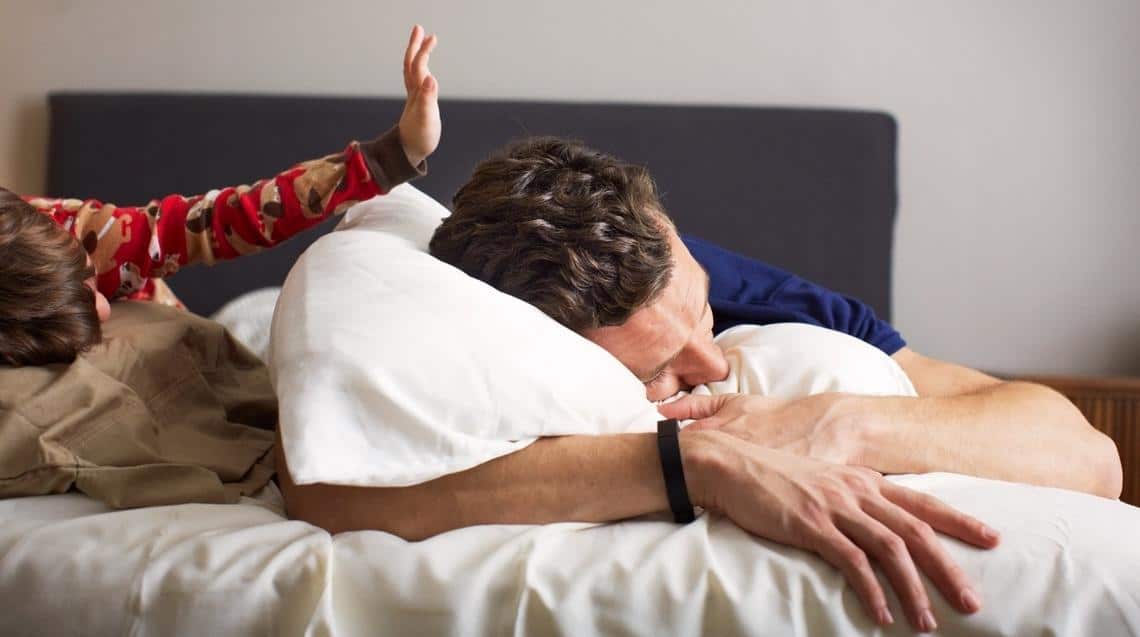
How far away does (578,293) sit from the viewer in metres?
1.06

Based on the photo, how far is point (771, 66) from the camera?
2342 mm

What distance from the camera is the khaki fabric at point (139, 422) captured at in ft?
3.17

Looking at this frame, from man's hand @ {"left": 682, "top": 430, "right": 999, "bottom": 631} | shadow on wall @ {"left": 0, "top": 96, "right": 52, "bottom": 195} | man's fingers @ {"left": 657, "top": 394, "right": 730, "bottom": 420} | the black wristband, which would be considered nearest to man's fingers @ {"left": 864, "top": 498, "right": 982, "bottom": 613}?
man's hand @ {"left": 682, "top": 430, "right": 999, "bottom": 631}

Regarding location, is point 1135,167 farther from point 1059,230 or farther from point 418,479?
point 418,479

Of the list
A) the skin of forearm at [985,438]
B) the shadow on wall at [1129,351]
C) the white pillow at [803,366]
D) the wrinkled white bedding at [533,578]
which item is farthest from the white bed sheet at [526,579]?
the shadow on wall at [1129,351]

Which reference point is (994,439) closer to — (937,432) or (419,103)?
(937,432)

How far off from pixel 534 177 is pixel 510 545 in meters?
0.45

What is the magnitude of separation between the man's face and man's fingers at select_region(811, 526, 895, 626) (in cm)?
36

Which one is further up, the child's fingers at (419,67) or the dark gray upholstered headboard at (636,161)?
the child's fingers at (419,67)

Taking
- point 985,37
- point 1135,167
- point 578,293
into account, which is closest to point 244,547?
point 578,293

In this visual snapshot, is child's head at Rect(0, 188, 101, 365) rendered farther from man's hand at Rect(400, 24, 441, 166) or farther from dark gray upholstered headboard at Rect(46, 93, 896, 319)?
dark gray upholstered headboard at Rect(46, 93, 896, 319)

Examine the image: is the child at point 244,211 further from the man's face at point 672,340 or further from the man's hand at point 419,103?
the man's face at point 672,340

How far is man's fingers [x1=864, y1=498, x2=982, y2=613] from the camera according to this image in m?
0.75

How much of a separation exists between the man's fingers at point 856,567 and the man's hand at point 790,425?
7.4 inches
